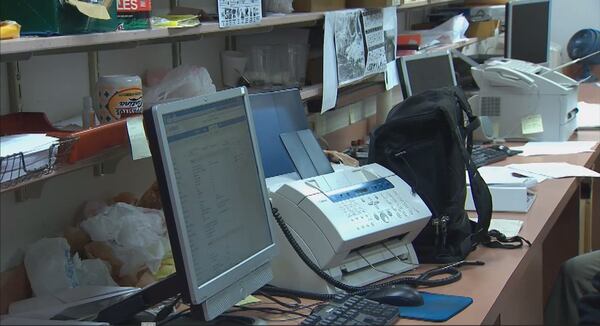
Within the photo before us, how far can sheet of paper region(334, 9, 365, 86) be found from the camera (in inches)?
103

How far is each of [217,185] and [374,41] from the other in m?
1.47

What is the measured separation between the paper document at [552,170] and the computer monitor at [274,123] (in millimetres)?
1046

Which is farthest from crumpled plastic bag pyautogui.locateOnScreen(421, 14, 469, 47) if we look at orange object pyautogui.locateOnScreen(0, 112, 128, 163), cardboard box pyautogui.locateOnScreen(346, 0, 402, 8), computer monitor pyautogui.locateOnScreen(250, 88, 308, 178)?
orange object pyautogui.locateOnScreen(0, 112, 128, 163)

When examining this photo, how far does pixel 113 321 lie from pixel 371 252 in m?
0.60

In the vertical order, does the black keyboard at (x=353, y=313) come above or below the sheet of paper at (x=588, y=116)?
below

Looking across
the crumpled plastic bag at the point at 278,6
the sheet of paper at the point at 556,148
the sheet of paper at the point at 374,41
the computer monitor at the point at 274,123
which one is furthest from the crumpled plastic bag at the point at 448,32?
the computer monitor at the point at 274,123

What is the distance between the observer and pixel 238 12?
6.60ft

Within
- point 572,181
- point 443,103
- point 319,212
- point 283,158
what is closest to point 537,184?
point 572,181

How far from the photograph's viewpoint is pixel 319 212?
175cm

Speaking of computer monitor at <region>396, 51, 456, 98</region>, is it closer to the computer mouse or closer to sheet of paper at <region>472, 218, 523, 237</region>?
sheet of paper at <region>472, 218, 523, 237</region>

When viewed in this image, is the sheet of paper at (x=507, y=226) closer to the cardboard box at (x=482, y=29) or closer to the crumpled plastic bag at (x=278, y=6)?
the crumpled plastic bag at (x=278, y=6)

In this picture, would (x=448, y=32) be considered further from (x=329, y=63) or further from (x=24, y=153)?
(x=24, y=153)

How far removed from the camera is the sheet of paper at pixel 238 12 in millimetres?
1955

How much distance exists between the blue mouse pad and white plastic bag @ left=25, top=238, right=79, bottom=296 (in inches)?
27.4
